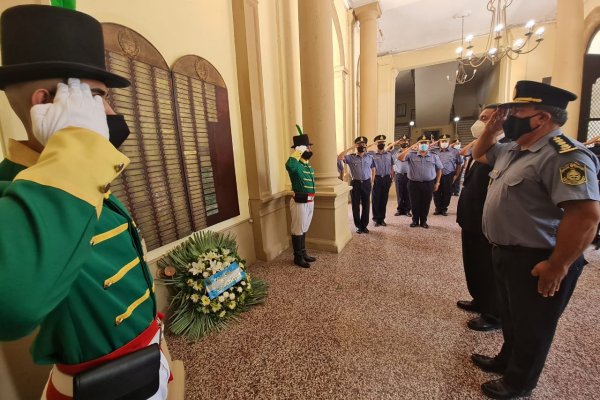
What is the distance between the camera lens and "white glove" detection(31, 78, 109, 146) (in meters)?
0.52

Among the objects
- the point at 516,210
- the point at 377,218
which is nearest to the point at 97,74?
the point at 516,210

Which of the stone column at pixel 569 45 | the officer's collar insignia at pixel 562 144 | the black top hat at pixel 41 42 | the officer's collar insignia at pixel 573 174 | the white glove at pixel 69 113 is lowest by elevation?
the officer's collar insignia at pixel 573 174

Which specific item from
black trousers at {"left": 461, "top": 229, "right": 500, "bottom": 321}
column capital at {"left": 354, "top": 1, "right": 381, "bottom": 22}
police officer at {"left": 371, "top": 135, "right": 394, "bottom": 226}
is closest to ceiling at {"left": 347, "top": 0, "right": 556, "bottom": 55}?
column capital at {"left": 354, "top": 1, "right": 381, "bottom": 22}

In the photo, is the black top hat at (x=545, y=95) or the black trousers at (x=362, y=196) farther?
the black trousers at (x=362, y=196)

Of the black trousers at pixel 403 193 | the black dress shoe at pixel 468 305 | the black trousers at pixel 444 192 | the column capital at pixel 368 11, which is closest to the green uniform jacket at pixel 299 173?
the black dress shoe at pixel 468 305

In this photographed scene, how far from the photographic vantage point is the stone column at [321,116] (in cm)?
299

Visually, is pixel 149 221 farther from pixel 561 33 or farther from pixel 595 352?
pixel 561 33

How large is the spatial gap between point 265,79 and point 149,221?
2.09m

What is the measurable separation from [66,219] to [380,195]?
4.62 meters

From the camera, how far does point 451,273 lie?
2.71 m

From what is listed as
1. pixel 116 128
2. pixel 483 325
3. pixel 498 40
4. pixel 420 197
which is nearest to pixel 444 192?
pixel 420 197

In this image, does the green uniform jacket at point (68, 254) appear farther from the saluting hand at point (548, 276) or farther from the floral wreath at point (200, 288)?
the saluting hand at point (548, 276)

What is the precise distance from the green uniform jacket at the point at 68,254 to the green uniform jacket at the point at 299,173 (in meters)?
2.16

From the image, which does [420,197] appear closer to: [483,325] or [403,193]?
[403,193]
